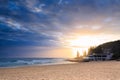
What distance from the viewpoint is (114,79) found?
9.94m

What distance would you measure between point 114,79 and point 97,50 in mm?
90612

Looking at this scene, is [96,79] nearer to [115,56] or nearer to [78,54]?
[115,56]

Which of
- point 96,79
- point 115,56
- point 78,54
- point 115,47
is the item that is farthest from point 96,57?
point 96,79

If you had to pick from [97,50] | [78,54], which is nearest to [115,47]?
[97,50]

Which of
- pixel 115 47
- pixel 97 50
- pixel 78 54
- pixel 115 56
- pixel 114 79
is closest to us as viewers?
pixel 114 79

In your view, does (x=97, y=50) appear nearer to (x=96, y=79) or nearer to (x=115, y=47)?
(x=115, y=47)

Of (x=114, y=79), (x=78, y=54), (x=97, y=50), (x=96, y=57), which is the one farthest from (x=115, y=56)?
(x=114, y=79)

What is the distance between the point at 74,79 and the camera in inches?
413

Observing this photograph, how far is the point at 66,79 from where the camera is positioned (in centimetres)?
1053

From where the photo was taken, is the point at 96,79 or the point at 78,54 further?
the point at 78,54

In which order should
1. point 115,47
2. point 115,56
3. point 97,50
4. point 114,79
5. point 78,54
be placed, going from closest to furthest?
point 114,79 < point 115,56 < point 115,47 < point 97,50 < point 78,54

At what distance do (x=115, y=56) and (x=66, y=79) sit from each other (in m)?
72.1

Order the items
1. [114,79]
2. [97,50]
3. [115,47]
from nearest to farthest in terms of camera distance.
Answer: [114,79], [115,47], [97,50]

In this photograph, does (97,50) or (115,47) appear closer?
(115,47)
